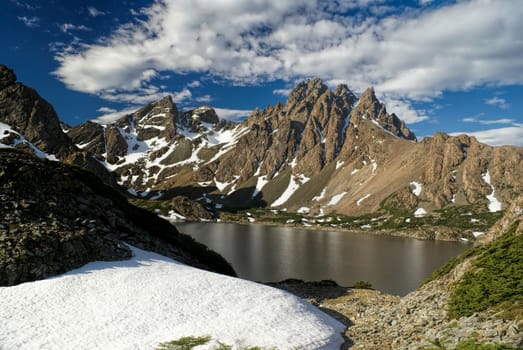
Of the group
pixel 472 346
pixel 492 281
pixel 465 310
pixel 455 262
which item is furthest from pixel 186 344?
pixel 455 262

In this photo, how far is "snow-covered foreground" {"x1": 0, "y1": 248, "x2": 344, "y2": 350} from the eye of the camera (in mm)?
21688

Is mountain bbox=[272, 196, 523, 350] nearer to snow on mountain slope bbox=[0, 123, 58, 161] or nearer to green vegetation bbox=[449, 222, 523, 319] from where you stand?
green vegetation bbox=[449, 222, 523, 319]

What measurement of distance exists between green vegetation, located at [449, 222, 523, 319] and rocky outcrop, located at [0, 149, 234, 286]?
28338mm

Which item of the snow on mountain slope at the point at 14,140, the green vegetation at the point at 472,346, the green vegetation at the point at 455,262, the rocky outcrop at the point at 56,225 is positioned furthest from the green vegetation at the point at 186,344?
the snow on mountain slope at the point at 14,140

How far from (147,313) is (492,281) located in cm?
2268

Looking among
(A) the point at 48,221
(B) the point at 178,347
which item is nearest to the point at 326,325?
(B) the point at 178,347

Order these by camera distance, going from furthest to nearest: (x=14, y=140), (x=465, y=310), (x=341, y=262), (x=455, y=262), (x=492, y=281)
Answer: (x=14, y=140) < (x=341, y=262) < (x=455, y=262) < (x=492, y=281) < (x=465, y=310)

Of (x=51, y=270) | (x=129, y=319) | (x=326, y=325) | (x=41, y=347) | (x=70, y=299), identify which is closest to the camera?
(x=41, y=347)

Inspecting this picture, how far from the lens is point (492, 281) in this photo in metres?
21.9

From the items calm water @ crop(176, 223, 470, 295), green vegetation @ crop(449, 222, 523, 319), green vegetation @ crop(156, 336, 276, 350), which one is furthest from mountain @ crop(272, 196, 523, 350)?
calm water @ crop(176, 223, 470, 295)

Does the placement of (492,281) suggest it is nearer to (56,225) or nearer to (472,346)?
(472,346)

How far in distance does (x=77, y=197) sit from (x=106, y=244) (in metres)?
9.59

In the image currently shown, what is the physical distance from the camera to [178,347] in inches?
808

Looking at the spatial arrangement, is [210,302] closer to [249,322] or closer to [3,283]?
[249,322]
